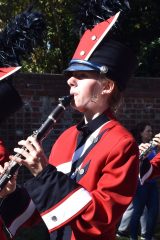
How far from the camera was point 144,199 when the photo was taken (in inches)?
306

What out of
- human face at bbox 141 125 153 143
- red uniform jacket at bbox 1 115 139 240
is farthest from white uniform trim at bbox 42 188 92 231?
human face at bbox 141 125 153 143

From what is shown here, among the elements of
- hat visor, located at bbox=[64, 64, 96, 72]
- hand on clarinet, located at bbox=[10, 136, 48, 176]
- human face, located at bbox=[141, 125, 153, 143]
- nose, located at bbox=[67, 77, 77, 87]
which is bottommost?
human face, located at bbox=[141, 125, 153, 143]

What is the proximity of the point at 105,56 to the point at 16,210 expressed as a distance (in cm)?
87

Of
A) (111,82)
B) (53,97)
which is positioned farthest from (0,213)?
(53,97)

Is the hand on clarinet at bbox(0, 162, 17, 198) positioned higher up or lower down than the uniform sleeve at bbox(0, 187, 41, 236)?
higher up

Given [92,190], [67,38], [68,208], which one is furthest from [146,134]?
[68,208]

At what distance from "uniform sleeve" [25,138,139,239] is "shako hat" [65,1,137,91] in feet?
1.74

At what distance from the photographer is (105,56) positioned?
125 inches

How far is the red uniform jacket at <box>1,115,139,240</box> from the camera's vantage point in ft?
9.26

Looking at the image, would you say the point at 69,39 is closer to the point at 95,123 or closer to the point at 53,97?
the point at 53,97

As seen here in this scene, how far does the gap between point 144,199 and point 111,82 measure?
188 inches

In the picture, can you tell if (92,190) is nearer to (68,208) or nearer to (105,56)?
(68,208)

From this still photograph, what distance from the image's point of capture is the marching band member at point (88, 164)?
9.28 feet

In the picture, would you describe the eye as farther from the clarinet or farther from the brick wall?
the brick wall
